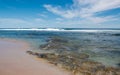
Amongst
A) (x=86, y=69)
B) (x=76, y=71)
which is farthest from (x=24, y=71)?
(x=86, y=69)

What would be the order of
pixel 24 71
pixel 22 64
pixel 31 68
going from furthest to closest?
pixel 22 64, pixel 31 68, pixel 24 71

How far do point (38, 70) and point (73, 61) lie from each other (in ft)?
9.49

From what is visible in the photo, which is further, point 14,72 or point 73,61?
point 73,61

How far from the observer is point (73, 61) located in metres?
9.90

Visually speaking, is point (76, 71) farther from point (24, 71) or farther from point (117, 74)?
point (24, 71)

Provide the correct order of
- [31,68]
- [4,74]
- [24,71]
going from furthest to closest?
[31,68] → [24,71] → [4,74]

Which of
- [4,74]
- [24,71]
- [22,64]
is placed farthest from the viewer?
[22,64]

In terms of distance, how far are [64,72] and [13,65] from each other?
2.82 meters

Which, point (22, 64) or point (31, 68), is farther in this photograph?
point (22, 64)

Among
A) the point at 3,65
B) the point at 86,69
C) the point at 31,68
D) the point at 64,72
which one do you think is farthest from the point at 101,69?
the point at 3,65

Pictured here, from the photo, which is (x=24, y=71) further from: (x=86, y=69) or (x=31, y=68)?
(x=86, y=69)

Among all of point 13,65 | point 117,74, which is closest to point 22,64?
point 13,65

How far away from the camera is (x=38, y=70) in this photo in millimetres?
7699

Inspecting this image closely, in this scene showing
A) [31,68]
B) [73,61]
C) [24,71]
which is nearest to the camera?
[24,71]
